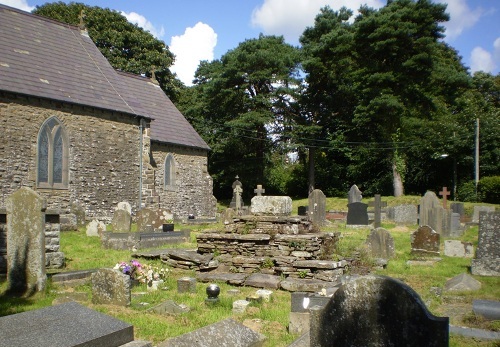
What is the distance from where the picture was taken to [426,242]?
12438mm

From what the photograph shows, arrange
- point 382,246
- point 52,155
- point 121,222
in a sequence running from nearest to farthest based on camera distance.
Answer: point 382,246, point 121,222, point 52,155

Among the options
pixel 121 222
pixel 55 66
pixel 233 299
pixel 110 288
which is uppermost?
pixel 55 66

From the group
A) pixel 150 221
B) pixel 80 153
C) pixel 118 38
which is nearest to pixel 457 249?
pixel 150 221

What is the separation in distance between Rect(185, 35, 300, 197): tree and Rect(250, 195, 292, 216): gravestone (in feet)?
81.8

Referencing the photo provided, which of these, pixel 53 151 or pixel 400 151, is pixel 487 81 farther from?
pixel 53 151

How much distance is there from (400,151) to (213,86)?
52.3 ft

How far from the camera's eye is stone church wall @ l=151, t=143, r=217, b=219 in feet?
82.2

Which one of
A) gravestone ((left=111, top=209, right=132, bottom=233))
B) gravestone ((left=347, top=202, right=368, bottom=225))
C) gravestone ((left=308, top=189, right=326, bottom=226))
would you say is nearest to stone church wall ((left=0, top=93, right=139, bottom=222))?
gravestone ((left=111, top=209, right=132, bottom=233))

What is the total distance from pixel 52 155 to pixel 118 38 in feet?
77.4

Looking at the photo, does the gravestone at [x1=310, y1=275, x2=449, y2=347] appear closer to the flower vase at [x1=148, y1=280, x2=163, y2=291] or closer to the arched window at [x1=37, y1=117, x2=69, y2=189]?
the flower vase at [x1=148, y1=280, x2=163, y2=291]

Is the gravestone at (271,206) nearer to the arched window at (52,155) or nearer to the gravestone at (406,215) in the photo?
the arched window at (52,155)

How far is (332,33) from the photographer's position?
34.7m

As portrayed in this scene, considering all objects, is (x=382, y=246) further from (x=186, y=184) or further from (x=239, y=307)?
(x=186, y=184)

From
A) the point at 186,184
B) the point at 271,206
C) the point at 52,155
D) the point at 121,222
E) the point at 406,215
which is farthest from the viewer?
the point at 186,184
